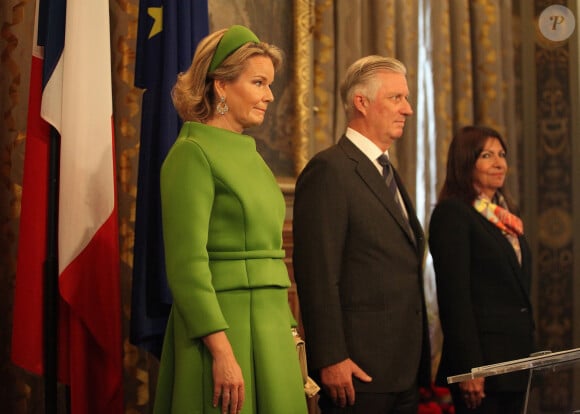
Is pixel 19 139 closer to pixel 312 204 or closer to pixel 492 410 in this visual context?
pixel 312 204

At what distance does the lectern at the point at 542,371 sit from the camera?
196 centimetres

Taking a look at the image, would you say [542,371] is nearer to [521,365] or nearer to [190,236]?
[521,365]

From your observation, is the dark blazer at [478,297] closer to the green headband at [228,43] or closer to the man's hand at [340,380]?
the man's hand at [340,380]

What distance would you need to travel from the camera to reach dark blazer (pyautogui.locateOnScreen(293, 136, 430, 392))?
2.77m

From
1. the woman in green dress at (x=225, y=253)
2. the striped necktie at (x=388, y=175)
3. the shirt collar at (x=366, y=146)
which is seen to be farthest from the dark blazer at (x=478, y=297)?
the woman in green dress at (x=225, y=253)

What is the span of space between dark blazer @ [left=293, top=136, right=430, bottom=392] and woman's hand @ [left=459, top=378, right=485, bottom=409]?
0.35 meters

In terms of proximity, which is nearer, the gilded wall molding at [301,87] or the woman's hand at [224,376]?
the woman's hand at [224,376]

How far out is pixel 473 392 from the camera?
10.6ft

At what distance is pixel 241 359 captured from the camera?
230cm

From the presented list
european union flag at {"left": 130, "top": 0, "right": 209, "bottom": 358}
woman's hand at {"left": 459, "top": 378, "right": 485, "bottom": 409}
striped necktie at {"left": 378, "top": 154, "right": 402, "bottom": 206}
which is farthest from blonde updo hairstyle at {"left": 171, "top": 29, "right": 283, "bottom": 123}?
woman's hand at {"left": 459, "top": 378, "right": 485, "bottom": 409}

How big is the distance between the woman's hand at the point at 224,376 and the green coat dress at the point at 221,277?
0.12ft

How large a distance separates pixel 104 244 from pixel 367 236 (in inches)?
36.5

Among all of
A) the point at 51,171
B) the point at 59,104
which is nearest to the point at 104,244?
the point at 51,171

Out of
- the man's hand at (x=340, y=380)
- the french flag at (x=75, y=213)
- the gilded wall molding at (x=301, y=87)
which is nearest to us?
the man's hand at (x=340, y=380)
